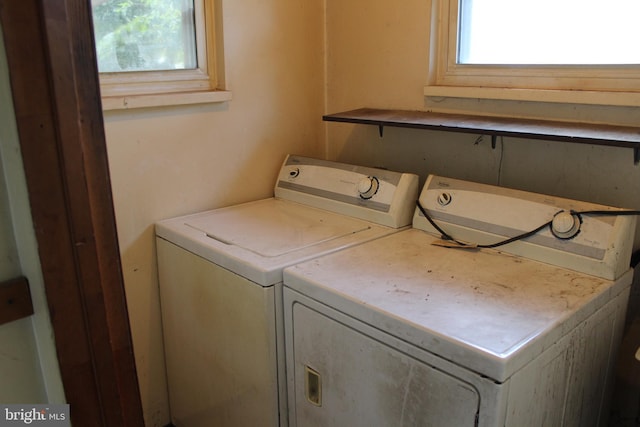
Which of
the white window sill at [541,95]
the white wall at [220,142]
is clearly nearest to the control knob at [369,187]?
the white window sill at [541,95]

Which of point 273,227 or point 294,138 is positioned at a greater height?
point 294,138

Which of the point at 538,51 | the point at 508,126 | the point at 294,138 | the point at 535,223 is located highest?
the point at 538,51

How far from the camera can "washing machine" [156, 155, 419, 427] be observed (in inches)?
58.9

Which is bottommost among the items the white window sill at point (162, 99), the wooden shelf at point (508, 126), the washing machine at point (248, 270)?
the washing machine at point (248, 270)

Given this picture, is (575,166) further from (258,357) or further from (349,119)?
(258,357)

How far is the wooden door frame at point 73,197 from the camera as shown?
0.67 metres

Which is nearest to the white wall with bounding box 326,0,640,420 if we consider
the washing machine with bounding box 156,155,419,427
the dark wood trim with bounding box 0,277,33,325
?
the washing machine with bounding box 156,155,419,427

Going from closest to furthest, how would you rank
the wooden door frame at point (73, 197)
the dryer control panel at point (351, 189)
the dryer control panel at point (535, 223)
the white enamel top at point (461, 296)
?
the wooden door frame at point (73, 197) < the white enamel top at point (461, 296) < the dryer control panel at point (535, 223) < the dryer control panel at point (351, 189)

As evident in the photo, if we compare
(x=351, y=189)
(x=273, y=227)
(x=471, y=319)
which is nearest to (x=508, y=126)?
(x=351, y=189)

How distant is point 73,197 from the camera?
28.7 inches

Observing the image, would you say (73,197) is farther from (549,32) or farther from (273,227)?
(549,32)

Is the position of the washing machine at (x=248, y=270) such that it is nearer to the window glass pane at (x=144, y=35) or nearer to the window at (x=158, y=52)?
the window at (x=158, y=52)

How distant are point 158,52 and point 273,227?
71cm

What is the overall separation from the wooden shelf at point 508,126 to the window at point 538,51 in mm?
77
